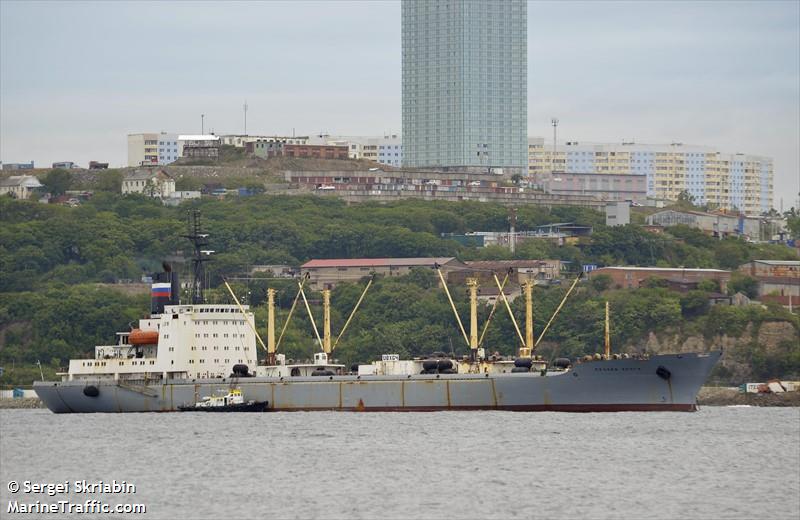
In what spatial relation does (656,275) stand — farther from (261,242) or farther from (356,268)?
(261,242)

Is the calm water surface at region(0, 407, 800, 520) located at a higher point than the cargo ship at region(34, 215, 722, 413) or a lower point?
lower

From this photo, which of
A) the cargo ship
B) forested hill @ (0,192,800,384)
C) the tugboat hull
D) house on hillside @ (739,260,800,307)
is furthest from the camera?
house on hillside @ (739,260,800,307)

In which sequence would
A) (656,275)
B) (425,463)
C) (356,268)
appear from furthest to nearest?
(356,268) < (656,275) < (425,463)

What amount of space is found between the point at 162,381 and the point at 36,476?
3384 cm

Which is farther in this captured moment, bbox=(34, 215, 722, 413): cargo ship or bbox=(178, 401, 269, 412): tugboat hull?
bbox=(178, 401, 269, 412): tugboat hull

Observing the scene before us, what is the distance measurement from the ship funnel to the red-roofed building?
60200mm

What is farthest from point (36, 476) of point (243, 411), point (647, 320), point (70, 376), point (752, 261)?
point (752, 261)

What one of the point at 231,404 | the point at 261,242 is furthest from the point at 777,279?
the point at 231,404

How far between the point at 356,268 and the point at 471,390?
7679 centimetres

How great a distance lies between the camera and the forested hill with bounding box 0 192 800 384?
454ft

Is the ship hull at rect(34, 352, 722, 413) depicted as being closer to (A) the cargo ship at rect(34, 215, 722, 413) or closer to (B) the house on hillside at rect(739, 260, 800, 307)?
(A) the cargo ship at rect(34, 215, 722, 413)

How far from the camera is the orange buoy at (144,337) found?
4026 inches

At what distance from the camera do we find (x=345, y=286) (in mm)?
161750

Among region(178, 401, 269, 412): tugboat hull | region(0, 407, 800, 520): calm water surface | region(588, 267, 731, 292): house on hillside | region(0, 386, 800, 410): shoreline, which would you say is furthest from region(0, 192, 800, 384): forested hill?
region(0, 407, 800, 520): calm water surface
